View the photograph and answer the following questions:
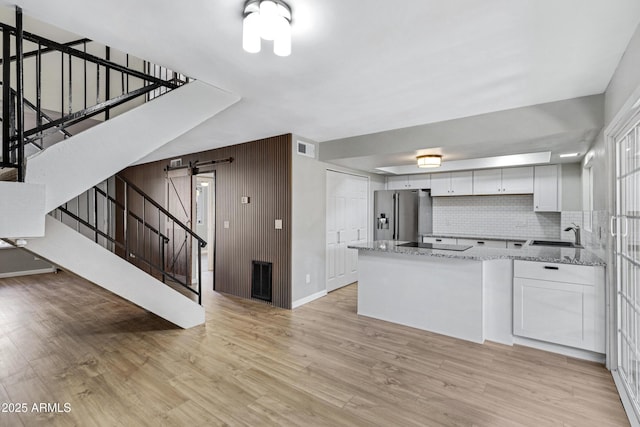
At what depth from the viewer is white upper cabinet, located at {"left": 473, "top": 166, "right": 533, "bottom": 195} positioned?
16.4 feet

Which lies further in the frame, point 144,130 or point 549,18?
point 144,130

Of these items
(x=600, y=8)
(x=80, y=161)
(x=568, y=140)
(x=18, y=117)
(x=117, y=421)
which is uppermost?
(x=600, y=8)

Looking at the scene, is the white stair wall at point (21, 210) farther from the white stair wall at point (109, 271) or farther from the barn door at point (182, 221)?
the barn door at point (182, 221)

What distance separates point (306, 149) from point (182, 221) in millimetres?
2901

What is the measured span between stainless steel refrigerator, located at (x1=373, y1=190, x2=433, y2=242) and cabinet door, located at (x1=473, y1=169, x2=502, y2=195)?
2.96 ft

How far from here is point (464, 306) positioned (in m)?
3.29

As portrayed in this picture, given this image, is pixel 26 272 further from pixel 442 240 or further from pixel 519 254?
pixel 519 254

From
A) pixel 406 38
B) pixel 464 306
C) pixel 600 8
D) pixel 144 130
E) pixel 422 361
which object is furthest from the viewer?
pixel 464 306

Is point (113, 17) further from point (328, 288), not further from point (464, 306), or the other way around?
point (328, 288)

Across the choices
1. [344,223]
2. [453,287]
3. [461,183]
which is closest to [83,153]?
[453,287]

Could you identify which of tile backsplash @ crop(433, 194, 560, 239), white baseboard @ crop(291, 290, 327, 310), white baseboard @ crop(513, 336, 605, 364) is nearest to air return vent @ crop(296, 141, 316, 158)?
white baseboard @ crop(291, 290, 327, 310)

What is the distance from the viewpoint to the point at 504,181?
17.0 feet

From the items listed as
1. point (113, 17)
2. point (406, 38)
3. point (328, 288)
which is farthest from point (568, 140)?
point (113, 17)

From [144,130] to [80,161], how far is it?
0.53 metres
